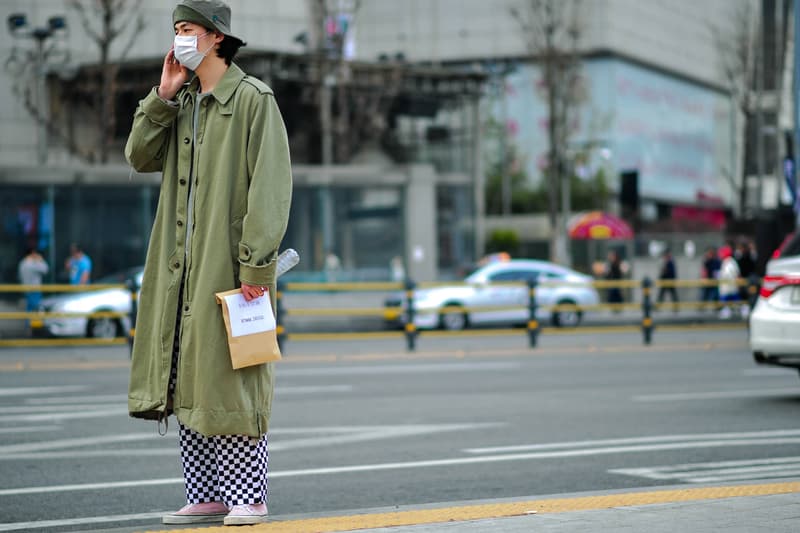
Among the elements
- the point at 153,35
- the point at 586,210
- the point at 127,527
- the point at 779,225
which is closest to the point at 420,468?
the point at 127,527

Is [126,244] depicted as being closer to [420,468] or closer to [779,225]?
[779,225]

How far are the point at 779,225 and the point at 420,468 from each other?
2147 centimetres

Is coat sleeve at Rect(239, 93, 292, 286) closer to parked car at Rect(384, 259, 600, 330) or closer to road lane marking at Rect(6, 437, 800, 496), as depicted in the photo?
road lane marking at Rect(6, 437, 800, 496)

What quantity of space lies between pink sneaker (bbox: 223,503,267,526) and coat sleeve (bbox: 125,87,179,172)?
58.7 inches

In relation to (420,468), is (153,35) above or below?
above

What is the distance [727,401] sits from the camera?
12.7 meters

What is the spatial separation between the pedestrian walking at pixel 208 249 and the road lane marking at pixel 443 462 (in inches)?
80.7

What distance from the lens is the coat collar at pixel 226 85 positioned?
5.65 metres

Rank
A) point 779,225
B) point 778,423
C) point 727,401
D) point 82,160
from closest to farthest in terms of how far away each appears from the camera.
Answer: point 778,423 < point 727,401 < point 779,225 < point 82,160

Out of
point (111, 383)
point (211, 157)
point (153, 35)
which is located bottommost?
point (111, 383)

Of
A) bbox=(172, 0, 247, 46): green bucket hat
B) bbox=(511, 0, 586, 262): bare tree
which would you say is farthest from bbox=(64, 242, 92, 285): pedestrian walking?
bbox=(511, 0, 586, 262): bare tree

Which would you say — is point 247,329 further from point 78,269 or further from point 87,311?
point 78,269

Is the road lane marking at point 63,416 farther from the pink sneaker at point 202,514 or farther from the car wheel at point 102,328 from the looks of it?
the car wheel at point 102,328

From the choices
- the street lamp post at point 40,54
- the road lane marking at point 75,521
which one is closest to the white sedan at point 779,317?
the road lane marking at point 75,521
